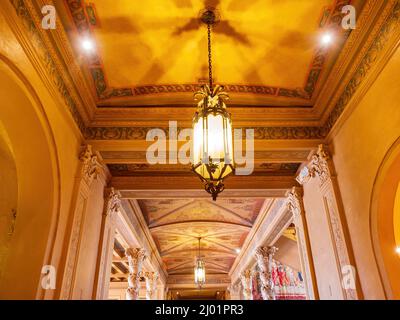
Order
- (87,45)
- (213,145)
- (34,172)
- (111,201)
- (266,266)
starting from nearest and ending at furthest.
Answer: (213,145) → (34,172) → (87,45) → (111,201) → (266,266)

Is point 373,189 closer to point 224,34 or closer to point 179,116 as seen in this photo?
point 224,34

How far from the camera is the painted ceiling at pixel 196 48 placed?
4.36m

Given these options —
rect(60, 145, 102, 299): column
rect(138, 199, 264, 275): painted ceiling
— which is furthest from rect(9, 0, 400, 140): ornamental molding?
rect(138, 199, 264, 275): painted ceiling

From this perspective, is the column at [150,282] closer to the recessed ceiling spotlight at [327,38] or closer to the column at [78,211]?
the column at [78,211]

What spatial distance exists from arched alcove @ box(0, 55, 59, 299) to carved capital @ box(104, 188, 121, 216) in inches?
88.9

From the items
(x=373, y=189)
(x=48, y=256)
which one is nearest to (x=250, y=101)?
(x=373, y=189)

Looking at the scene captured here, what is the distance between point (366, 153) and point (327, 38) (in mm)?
1736

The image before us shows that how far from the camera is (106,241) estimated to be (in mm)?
6797

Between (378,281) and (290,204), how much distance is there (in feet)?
11.2

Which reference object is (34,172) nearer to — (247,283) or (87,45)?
(87,45)

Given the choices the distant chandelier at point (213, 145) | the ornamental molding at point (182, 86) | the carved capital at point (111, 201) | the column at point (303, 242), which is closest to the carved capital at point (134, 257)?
the carved capital at point (111, 201)

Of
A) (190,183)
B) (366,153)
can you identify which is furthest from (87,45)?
(366,153)

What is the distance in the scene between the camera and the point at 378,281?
13.4 ft

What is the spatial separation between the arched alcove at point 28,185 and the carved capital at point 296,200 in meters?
4.81
